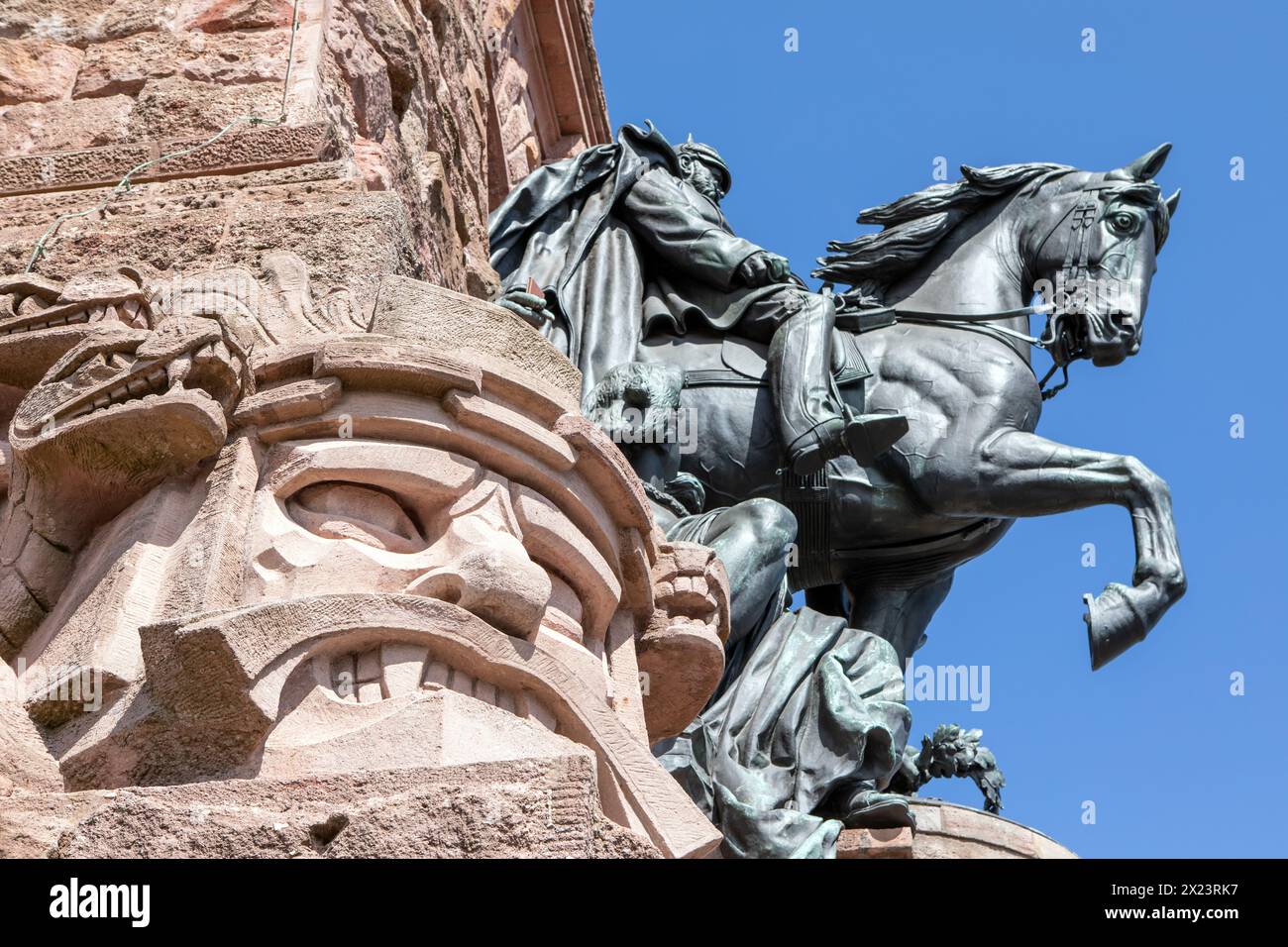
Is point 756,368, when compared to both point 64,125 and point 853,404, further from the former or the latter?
point 64,125

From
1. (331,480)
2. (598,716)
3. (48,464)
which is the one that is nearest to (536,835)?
(598,716)

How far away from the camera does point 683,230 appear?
8172 mm

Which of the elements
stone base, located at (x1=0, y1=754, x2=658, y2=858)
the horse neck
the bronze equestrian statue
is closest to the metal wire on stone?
→ the bronze equestrian statue

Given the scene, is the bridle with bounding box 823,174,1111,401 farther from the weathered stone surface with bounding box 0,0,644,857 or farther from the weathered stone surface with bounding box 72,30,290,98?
the weathered stone surface with bounding box 0,0,644,857

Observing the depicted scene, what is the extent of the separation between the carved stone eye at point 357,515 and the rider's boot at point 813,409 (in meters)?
3.65

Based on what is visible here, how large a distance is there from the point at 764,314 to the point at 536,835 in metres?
5.15

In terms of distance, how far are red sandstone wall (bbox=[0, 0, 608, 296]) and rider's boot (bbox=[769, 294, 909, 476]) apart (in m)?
1.45

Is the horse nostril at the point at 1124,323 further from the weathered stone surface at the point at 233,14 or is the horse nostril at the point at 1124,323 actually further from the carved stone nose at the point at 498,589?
the carved stone nose at the point at 498,589

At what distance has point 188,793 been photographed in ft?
10.2

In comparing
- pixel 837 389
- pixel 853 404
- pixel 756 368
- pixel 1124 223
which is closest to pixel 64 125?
pixel 756 368

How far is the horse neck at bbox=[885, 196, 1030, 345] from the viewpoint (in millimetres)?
8898

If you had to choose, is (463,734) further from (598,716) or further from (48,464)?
(48,464)

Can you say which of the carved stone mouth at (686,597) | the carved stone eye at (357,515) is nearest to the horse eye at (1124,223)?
the carved stone mouth at (686,597)

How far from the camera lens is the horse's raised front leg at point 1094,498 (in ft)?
26.1
